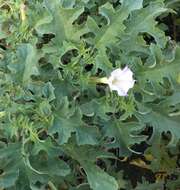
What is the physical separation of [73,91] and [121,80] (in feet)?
0.64

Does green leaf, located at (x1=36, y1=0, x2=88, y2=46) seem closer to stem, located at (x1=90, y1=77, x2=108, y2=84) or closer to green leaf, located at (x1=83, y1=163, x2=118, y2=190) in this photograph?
stem, located at (x1=90, y1=77, x2=108, y2=84)

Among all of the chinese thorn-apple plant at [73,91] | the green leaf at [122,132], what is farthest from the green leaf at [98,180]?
the green leaf at [122,132]

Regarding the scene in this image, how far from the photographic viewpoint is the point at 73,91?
1.89 meters

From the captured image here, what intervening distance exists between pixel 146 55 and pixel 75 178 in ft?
1.78

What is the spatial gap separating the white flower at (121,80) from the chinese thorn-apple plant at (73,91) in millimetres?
30

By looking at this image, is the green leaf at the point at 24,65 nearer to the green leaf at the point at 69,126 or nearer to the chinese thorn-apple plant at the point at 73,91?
the chinese thorn-apple plant at the point at 73,91

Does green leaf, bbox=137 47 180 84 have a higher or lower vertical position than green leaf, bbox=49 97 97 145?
higher

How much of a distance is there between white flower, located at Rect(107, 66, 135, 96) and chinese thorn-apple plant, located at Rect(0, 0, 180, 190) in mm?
30

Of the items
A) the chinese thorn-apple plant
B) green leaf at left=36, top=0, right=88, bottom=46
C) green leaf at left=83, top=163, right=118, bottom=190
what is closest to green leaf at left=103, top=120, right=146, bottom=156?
the chinese thorn-apple plant

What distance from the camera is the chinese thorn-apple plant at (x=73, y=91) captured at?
1766mm

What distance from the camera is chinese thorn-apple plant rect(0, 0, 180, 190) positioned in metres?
1.77

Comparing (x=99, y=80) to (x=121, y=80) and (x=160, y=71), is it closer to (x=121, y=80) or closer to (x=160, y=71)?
(x=121, y=80)

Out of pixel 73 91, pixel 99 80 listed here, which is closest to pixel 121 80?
pixel 99 80

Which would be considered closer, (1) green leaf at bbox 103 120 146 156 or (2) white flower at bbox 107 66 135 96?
(2) white flower at bbox 107 66 135 96
